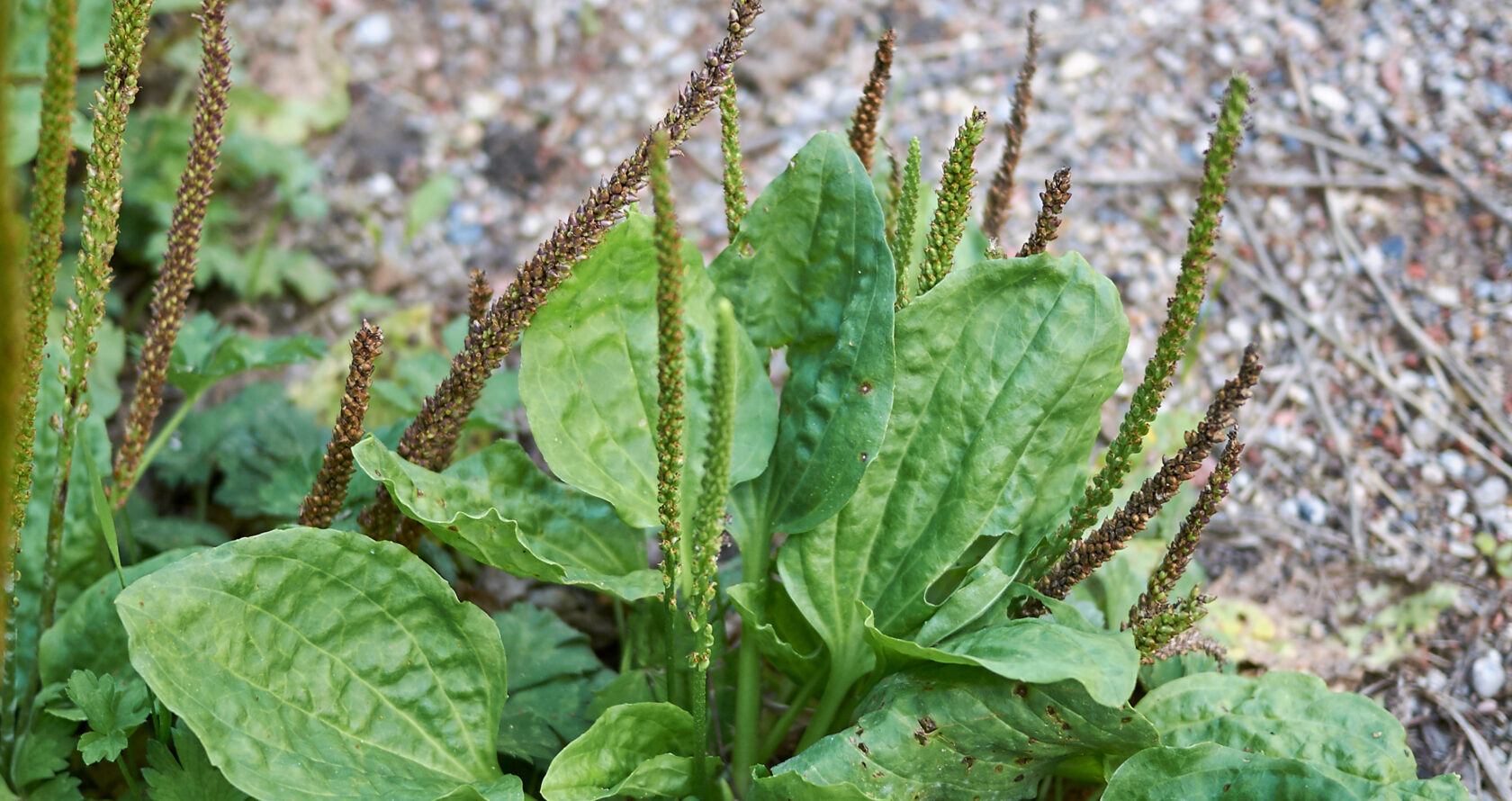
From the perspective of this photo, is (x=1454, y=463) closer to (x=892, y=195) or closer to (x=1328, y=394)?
(x=1328, y=394)

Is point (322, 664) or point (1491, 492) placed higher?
point (1491, 492)

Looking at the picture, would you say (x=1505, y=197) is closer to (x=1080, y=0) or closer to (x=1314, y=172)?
(x=1314, y=172)

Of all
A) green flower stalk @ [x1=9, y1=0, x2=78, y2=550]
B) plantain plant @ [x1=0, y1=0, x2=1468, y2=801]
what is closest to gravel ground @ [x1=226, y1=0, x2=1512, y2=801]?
plantain plant @ [x1=0, y1=0, x2=1468, y2=801]

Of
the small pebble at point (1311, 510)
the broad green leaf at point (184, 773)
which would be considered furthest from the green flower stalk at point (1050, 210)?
the broad green leaf at point (184, 773)

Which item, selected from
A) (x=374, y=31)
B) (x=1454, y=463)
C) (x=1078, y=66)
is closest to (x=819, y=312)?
(x=1454, y=463)

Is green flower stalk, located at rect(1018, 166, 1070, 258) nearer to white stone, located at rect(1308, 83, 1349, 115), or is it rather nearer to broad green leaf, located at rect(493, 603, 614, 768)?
broad green leaf, located at rect(493, 603, 614, 768)

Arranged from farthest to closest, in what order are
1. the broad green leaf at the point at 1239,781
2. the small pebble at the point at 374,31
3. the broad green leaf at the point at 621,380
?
the small pebble at the point at 374,31
the broad green leaf at the point at 621,380
the broad green leaf at the point at 1239,781

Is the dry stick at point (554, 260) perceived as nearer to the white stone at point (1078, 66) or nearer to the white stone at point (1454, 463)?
the white stone at point (1454, 463)
